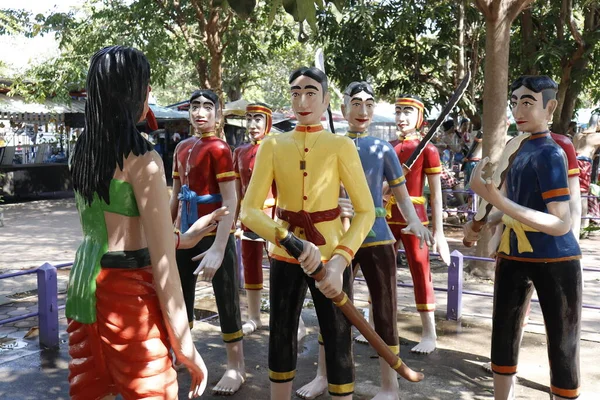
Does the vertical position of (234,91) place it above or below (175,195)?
above

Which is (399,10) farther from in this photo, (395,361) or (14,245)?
(395,361)

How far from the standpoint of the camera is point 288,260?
3541mm

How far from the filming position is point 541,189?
3637 mm

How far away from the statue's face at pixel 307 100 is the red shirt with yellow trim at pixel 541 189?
1186 mm

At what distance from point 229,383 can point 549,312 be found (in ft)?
7.29

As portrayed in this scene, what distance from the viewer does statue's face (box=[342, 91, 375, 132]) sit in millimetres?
4574

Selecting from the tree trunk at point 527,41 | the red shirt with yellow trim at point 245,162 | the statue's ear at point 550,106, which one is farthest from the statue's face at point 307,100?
the tree trunk at point 527,41

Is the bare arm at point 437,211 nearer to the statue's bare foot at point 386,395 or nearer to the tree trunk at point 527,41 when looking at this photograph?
the statue's bare foot at point 386,395

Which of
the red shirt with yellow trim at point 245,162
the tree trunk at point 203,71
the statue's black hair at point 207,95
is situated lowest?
the red shirt with yellow trim at point 245,162

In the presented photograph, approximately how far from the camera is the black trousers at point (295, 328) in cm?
349

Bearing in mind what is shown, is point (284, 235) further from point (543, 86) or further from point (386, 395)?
point (386, 395)

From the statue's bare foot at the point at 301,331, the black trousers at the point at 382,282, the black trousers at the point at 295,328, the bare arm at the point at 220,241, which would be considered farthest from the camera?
the statue's bare foot at the point at 301,331

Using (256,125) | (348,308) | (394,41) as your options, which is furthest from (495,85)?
(394,41)

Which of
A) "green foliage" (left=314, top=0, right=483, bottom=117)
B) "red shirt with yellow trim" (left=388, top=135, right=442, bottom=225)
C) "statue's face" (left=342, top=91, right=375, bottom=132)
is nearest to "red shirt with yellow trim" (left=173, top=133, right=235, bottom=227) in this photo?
"statue's face" (left=342, top=91, right=375, bottom=132)
